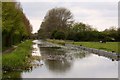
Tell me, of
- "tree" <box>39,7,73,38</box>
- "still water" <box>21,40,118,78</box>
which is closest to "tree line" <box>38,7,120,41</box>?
"tree" <box>39,7,73,38</box>

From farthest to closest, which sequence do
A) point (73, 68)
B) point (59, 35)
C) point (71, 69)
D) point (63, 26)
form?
point (63, 26) < point (59, 35) < point (73, 68) < point (71, 69)

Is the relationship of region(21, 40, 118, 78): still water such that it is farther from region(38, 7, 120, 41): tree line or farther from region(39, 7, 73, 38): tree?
region(39, 7, 73, 38): tree

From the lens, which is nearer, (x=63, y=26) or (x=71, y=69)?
(x=71, y=69)

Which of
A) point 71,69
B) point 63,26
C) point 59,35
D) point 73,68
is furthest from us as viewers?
point 63,26

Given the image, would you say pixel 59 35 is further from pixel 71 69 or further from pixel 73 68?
pixel 71 69

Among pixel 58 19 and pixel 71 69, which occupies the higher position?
pixel 58 19

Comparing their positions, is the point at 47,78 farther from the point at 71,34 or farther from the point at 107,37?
the point at 71,34

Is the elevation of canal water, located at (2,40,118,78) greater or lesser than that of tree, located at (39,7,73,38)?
lesser

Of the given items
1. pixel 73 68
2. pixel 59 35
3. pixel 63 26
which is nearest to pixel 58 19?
pixel 63 26

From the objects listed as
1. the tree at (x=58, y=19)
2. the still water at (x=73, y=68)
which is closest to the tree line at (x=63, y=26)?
the tree at (x=58, y=19)

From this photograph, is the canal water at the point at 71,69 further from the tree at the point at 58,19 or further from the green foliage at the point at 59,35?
the tree at the point at 58,19

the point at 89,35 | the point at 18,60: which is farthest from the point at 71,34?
the point at 18,60

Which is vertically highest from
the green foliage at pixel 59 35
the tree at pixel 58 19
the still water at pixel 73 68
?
the tree at pixel 58 19

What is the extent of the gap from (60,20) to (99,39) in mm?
29988
